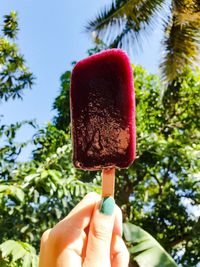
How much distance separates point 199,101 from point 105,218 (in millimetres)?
9343

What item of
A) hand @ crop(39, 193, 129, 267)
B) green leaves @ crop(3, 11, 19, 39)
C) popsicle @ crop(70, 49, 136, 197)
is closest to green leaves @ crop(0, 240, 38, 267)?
popsicle @ crop(70, 49, 136, 197)

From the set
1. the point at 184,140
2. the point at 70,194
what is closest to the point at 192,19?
the point at 184,140

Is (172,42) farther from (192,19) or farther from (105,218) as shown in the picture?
(105,218)

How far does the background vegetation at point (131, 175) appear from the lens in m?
4.38

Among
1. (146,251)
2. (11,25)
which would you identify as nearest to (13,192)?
(146,251)

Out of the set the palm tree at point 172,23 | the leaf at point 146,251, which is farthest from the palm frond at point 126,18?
the leaf at point 146,251

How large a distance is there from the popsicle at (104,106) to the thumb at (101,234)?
198 millimetres

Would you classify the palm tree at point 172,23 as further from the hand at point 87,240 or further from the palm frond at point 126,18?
the hand at point 87,240

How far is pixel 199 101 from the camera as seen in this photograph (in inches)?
401

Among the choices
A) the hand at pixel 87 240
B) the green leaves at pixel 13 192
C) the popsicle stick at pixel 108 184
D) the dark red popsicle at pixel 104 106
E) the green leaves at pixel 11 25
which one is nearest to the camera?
the hand at pixel 87 240

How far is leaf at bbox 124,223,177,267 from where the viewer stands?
3.54 metres

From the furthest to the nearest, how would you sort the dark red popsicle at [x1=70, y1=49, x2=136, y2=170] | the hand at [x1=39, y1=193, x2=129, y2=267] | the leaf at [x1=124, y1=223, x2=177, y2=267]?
the leaf at [x1=124, y1=223, x2=177, y2=267], the dark red popsicle at [x1=70, y1=49, x2=136, y2=170], the hand at [x1=39, y1=193, x2=129, y2=267]

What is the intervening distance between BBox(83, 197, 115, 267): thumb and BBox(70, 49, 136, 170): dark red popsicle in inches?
7.7

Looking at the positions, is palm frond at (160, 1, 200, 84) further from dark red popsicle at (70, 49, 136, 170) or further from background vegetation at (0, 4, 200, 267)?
dark red popsicle at (70, 49, 136, 170)
